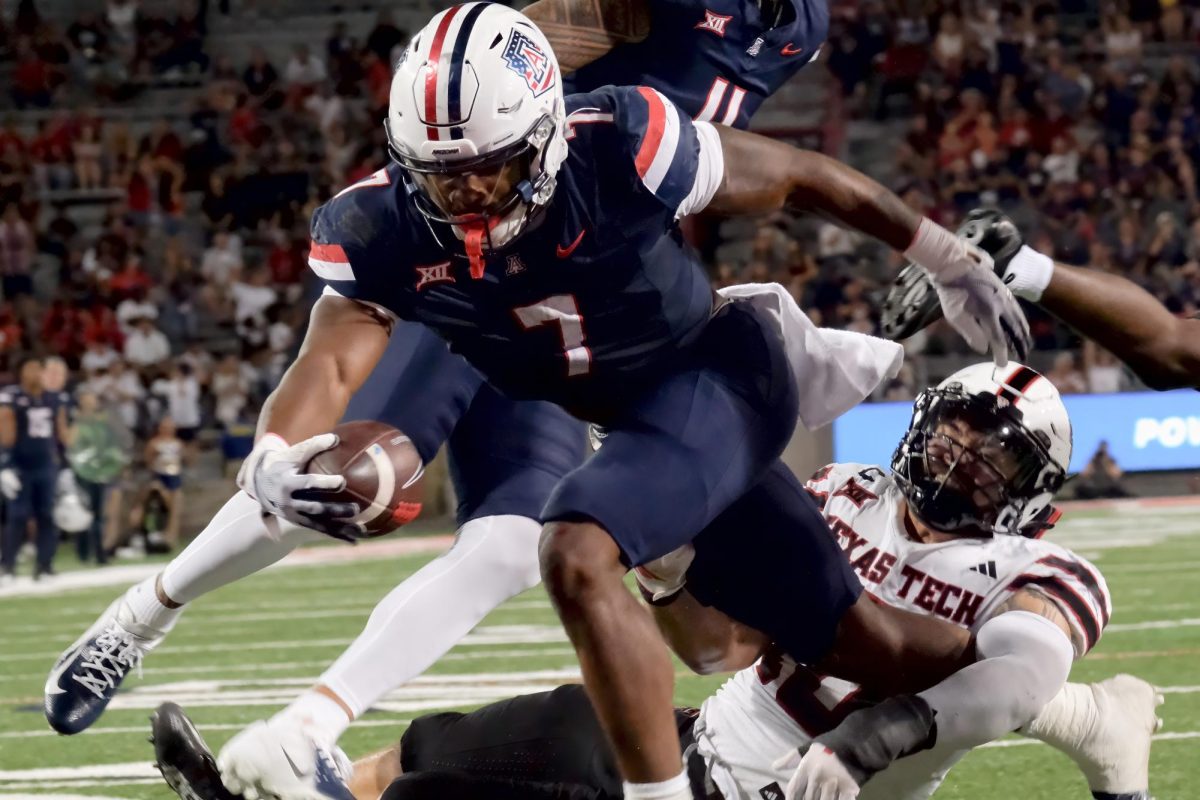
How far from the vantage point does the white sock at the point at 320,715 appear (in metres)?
3.24

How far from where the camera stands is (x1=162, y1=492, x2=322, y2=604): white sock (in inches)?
155

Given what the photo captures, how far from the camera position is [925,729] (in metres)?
3.22

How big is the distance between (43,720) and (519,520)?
9.02ft

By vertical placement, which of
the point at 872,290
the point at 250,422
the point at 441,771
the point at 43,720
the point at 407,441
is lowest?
the point at 250,422

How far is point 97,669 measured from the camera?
4.18 metres

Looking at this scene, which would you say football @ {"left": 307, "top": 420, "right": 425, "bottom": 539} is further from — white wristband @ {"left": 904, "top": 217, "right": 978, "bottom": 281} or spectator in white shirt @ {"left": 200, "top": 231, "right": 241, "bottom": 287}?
spectator in white shirt @ {"left": 200, "top": 231, "right": 241, "bottom": 287}

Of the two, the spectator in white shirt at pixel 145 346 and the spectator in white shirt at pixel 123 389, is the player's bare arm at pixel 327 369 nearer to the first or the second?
the spectator in white shirt at pixel 123 389

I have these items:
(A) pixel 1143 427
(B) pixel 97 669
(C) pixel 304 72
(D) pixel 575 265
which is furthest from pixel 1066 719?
(C) pixel 304 72

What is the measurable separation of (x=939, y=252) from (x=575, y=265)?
0.68 meters

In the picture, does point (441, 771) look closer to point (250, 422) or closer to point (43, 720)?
point (43, 720)

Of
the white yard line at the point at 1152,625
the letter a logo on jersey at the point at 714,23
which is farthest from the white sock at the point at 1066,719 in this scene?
the white yard line at the point at 1152,625

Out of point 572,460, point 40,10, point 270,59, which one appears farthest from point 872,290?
point 572,460

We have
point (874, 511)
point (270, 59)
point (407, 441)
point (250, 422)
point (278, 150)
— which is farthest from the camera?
point (270, 59)

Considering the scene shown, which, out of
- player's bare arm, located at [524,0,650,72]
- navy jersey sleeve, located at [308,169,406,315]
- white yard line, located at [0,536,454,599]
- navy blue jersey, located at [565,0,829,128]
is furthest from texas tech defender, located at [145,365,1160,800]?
white yard line, located at [0,536,454,599]
